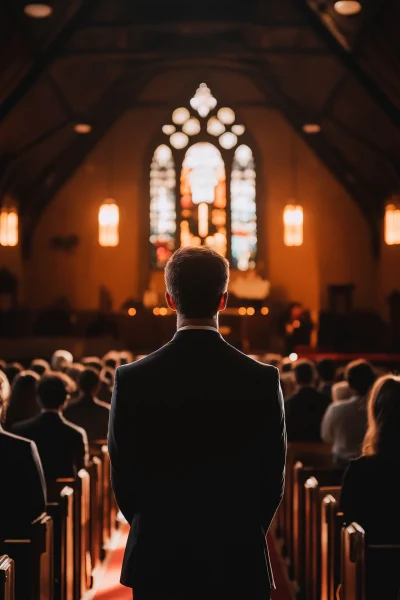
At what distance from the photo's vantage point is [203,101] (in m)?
16.4

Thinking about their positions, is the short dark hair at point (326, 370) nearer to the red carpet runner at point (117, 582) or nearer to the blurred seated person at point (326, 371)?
the blurred seated person at point (326, 371)

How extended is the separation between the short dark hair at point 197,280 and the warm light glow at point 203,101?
1505cm

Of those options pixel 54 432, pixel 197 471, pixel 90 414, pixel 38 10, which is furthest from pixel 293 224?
pixel 197 471

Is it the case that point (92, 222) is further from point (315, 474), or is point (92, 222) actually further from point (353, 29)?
point (315, 474)

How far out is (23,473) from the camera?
2711 mm

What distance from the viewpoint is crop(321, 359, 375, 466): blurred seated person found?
13.9ft

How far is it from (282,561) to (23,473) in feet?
7.35

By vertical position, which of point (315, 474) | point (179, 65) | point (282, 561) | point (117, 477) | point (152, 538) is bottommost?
point (282, 561)

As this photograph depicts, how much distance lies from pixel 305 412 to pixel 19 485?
254 centimetres

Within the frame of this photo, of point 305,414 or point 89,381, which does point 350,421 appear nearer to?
point 305,414

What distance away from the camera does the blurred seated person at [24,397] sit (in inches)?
188

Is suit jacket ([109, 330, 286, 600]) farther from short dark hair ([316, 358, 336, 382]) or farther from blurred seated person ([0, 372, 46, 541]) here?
short dark hair ([316, 358, 336, 382])

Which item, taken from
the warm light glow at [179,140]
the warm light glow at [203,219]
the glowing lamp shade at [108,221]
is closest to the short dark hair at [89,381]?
the glowing lamp shade at [108,221]

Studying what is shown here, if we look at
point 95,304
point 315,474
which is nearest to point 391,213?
point 95,304
